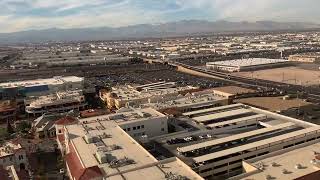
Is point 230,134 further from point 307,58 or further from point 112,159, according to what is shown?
point 307,58

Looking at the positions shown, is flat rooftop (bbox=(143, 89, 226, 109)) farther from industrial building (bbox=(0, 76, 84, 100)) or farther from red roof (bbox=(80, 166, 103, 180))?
industrial building (bbox=(0, 76, 84, 100))

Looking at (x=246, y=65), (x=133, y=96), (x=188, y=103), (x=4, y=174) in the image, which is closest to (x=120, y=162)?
(x=4, y=174)

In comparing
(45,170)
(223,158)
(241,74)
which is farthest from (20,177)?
(241,74)

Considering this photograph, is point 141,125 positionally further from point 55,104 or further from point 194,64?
point 194,64

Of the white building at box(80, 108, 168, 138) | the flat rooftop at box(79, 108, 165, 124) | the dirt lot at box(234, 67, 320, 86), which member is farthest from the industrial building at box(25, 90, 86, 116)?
the dirt lot at box(234, 67, 320, 86)

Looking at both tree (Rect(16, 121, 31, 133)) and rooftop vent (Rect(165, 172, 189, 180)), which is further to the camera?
tree (Rect(16, 121, 31, 133))

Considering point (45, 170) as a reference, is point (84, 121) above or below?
above

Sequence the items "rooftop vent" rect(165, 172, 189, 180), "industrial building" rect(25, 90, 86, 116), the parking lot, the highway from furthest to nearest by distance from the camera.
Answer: the parking lot
the highway
"industrial building" rect(25, 90, 86, 116)
"rooftop vent" rect(165, 172, 189, 180)
